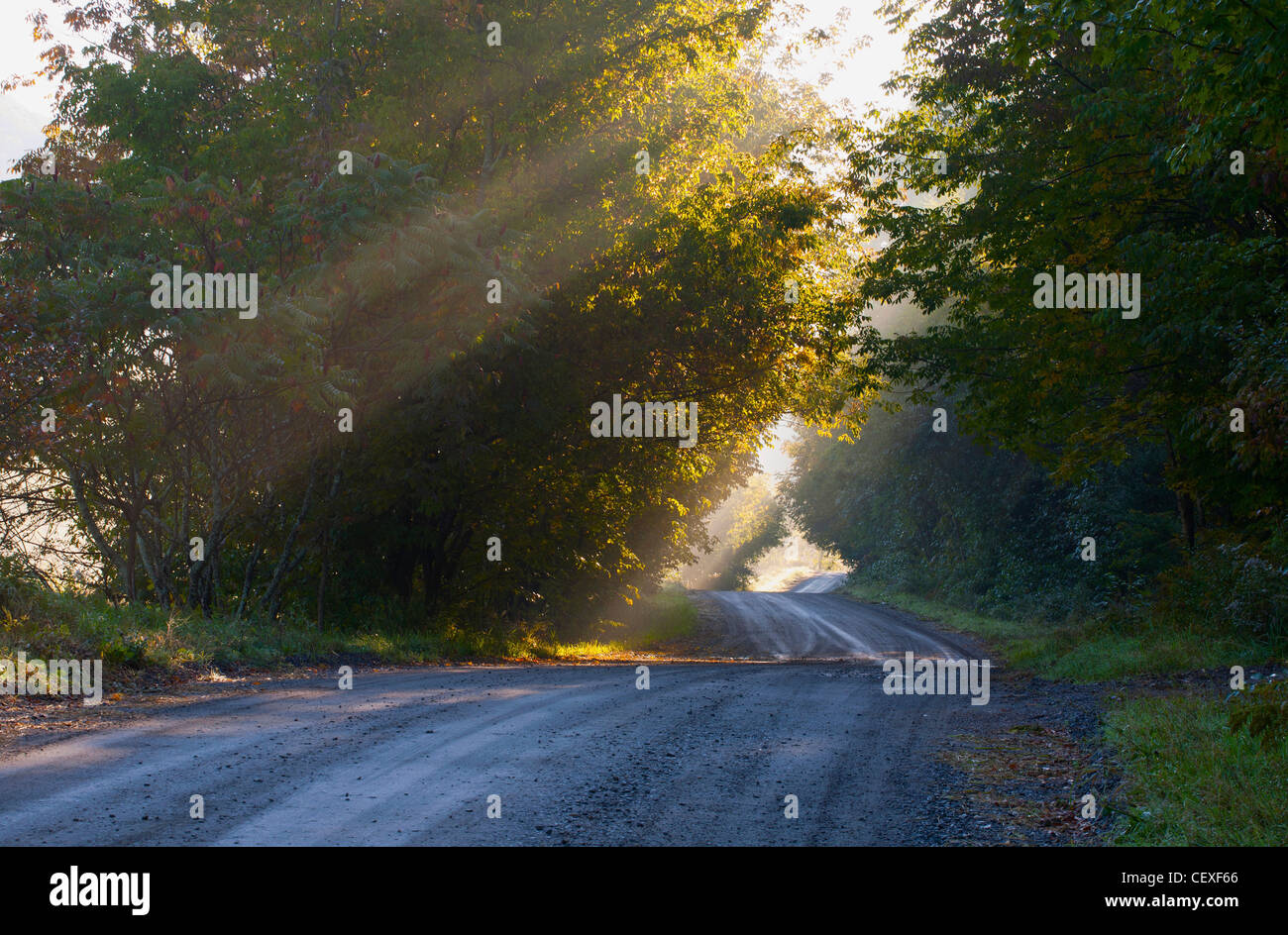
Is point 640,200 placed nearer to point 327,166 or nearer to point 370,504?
point 327,166

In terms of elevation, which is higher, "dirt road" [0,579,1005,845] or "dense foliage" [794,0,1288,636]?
"dense foliage" [794,0,1288,636]

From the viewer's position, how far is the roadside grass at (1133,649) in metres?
14.0

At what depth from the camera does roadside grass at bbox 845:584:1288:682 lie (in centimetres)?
1404

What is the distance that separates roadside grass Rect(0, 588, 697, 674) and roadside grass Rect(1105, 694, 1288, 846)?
32.1ft

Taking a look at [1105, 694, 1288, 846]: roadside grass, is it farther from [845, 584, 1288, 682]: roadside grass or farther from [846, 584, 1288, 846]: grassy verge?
[845, 584, 1288, 682]: roadside grass

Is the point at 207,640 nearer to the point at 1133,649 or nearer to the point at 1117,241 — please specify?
the point at 1133,649

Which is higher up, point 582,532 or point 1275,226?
point 1275,226

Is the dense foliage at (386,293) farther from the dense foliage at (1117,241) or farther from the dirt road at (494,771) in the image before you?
the dirt road at (494,771)

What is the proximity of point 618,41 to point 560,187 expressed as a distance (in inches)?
114

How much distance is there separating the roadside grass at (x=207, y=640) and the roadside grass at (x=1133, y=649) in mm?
9957

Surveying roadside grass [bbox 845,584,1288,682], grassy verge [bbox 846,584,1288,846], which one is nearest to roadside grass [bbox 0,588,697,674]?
grassy verge [bbox 846,584,1288,846]

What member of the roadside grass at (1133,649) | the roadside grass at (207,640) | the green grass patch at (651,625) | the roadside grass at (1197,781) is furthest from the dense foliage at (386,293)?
the roadside grass at (1197,781)
